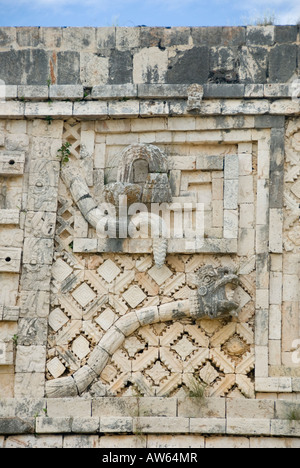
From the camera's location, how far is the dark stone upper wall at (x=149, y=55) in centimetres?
1295

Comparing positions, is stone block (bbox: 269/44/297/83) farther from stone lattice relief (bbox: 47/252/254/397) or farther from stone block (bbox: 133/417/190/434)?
stone block (bbox: 133/417/190/434)

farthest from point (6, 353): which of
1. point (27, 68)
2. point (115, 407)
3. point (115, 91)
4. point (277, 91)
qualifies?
point (277, 91)

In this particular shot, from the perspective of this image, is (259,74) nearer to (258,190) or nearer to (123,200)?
(258,190)

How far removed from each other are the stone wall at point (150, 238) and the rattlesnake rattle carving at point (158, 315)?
2cm

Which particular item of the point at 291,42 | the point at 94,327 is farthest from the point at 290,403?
the point at 291,42

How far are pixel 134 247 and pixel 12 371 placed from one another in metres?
2.02

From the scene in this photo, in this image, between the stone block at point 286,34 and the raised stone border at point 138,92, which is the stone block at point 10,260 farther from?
the stone block at point 286,34

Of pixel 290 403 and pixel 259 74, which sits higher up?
pixel 259 74

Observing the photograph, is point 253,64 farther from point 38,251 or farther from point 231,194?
point 38,251

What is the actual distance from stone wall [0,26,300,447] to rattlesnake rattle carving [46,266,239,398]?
2 cm

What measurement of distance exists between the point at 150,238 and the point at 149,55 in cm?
226

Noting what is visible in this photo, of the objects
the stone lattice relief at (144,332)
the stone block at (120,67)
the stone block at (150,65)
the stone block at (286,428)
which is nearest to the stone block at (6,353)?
the stone lattice relief at (144,332)
